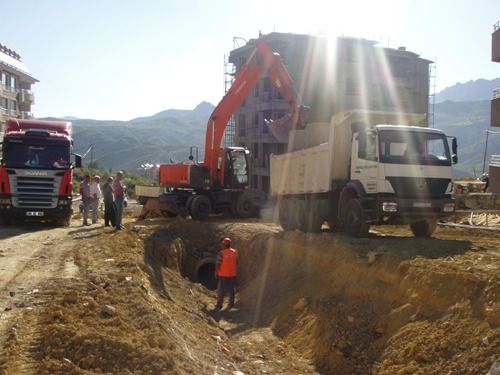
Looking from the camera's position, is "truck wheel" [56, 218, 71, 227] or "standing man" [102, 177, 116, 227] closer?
"standing man" [102, 177, 116, 227]

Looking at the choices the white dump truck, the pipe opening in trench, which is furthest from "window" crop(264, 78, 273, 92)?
the white dump truck

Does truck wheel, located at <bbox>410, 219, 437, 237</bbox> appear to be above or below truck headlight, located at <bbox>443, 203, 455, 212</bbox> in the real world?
below

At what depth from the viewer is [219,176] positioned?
846 inches

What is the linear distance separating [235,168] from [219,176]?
0.73 metres

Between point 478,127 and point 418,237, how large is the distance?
14084cm

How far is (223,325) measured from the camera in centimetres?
1220

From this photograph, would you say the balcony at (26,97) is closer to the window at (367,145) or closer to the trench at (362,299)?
the trench at (362,299)

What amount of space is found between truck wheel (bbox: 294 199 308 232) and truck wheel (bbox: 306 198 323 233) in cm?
22

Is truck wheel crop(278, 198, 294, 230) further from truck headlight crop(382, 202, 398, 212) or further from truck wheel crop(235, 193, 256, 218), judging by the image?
truck headlight crop(382, 202, 398, 212)

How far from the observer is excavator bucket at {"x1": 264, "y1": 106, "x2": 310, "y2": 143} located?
54.2ft

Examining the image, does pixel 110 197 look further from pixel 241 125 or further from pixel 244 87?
pixel 241 125

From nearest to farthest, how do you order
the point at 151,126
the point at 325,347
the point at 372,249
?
the point at 325,347
the point at 372,249
the point at 151,126

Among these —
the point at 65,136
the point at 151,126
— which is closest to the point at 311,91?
the point at 65,136

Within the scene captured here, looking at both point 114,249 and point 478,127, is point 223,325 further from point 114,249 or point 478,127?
point 478,127
